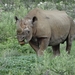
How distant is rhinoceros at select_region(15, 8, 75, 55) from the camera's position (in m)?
10.6

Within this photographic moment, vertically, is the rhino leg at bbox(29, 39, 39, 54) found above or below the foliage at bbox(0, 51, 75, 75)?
below

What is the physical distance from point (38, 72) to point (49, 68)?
0.23 m

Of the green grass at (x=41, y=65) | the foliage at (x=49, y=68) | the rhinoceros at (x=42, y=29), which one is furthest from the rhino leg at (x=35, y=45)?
the foliage at (x=49, y=68)

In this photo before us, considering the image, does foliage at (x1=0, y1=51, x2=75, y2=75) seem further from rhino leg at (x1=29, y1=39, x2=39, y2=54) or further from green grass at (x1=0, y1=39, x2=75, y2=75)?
rhino leg at (x1=29, y1=39, x2=39, y2=54)

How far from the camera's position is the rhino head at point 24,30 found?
10.5 meters

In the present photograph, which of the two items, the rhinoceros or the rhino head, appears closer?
the rhino head

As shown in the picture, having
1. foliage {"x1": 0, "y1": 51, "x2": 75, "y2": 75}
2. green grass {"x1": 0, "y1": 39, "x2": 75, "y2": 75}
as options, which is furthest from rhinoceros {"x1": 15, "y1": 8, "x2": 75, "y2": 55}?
foliage {"x1": 0, "y1": 51, "x2": 75, "y2": 75}

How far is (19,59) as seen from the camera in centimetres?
918

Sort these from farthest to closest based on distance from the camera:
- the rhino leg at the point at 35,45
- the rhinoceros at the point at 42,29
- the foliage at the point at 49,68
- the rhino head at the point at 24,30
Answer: the rhino leg at the point at 35,45 → the rhinoceros at the point at 42,29 → the rhino head at the point at 24,30 → the foliage at the point at 49,68

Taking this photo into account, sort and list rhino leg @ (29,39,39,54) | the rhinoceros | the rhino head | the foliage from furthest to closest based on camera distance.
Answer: rhino leg @ (29,39,39,54), the rhinoceros, the rhino head, the foliage

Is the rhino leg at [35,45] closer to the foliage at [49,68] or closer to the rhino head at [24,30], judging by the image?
the rhino head at [24,30]

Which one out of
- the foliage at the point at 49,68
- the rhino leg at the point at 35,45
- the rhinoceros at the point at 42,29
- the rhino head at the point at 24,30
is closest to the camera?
the foliage at the point at 49,68

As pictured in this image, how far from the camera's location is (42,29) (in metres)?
11.1

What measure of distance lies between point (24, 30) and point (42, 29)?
2.38 ft
